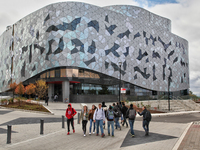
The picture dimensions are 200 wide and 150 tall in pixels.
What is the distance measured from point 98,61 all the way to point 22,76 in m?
22.4

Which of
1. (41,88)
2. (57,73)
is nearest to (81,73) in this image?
(57,73)

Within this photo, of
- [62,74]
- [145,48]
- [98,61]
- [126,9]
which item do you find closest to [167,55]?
[145,48]

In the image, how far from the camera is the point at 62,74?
42625 mm

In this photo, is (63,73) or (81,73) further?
(81,73)

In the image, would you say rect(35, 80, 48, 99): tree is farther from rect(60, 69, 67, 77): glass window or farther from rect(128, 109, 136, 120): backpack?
rect(128, 109, 136, 120): backpack

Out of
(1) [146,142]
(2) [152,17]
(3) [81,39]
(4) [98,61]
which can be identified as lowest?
(1) [146,142]

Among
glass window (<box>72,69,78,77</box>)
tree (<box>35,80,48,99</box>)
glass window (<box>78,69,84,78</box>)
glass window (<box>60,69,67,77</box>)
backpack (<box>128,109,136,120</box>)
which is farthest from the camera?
glass window (<box>78,69,84,78</box>)

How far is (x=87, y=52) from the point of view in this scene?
147 feet

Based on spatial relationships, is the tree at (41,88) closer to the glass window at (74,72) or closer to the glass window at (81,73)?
the glass window at (74,72)

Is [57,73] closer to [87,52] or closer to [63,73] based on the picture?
[63,73]

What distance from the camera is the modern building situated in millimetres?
43188

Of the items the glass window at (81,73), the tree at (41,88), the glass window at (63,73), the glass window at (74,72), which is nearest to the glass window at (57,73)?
the glass window at (63,73)

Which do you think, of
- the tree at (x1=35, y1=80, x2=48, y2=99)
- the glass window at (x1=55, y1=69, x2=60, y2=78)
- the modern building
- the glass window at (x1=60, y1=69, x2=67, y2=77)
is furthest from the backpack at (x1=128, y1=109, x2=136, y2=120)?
the glass window at (x1=55, y1=69, x2=60, y2=78)

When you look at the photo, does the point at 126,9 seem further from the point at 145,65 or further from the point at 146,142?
the point at 146,142
